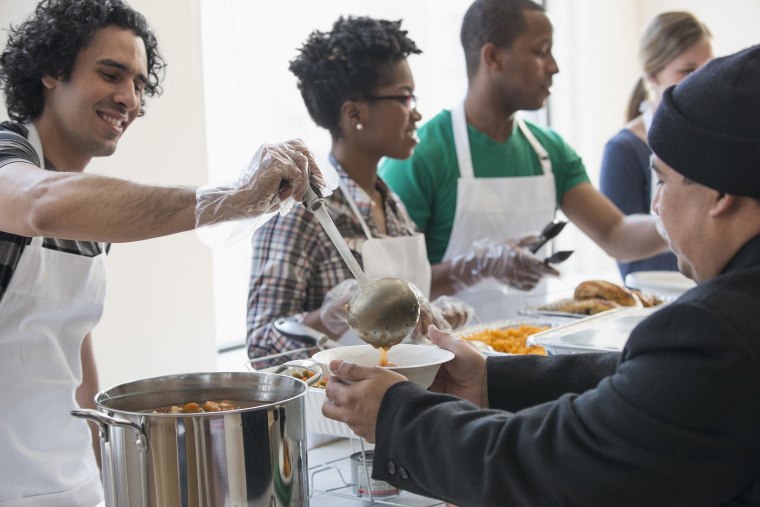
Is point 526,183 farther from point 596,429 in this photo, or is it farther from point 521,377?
point 596,429

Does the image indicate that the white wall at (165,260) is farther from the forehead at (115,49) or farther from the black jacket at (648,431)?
the black jacket at (648,431)

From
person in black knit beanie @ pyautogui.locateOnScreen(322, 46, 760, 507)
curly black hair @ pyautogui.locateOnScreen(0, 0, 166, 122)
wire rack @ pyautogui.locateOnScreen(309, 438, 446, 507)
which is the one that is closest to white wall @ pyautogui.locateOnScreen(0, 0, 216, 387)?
curly black hair @ pyautogui.locateOnScreen(0, 0, 166, 122)

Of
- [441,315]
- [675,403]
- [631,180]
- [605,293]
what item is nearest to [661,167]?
[675,403]

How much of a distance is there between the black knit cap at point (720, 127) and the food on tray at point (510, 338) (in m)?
0.88

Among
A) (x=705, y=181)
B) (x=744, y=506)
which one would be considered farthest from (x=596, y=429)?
(x=705, y=181)

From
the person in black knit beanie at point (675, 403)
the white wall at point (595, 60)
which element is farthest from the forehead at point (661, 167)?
the white wall at point (595, 60)

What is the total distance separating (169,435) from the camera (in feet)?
3.40

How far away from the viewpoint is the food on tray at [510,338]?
193cm

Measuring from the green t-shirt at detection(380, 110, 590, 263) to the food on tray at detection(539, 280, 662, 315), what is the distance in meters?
0.48

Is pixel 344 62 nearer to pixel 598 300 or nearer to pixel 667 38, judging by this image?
pixel 598 300

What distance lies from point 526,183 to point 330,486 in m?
1.76

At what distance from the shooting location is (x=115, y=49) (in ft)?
5.95

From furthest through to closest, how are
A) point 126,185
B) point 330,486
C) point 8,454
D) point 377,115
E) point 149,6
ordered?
point 149,6 → point 377,115 → point 8,454 → point 330,486 → point 126,185

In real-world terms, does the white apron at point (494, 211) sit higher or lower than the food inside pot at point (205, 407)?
higher
